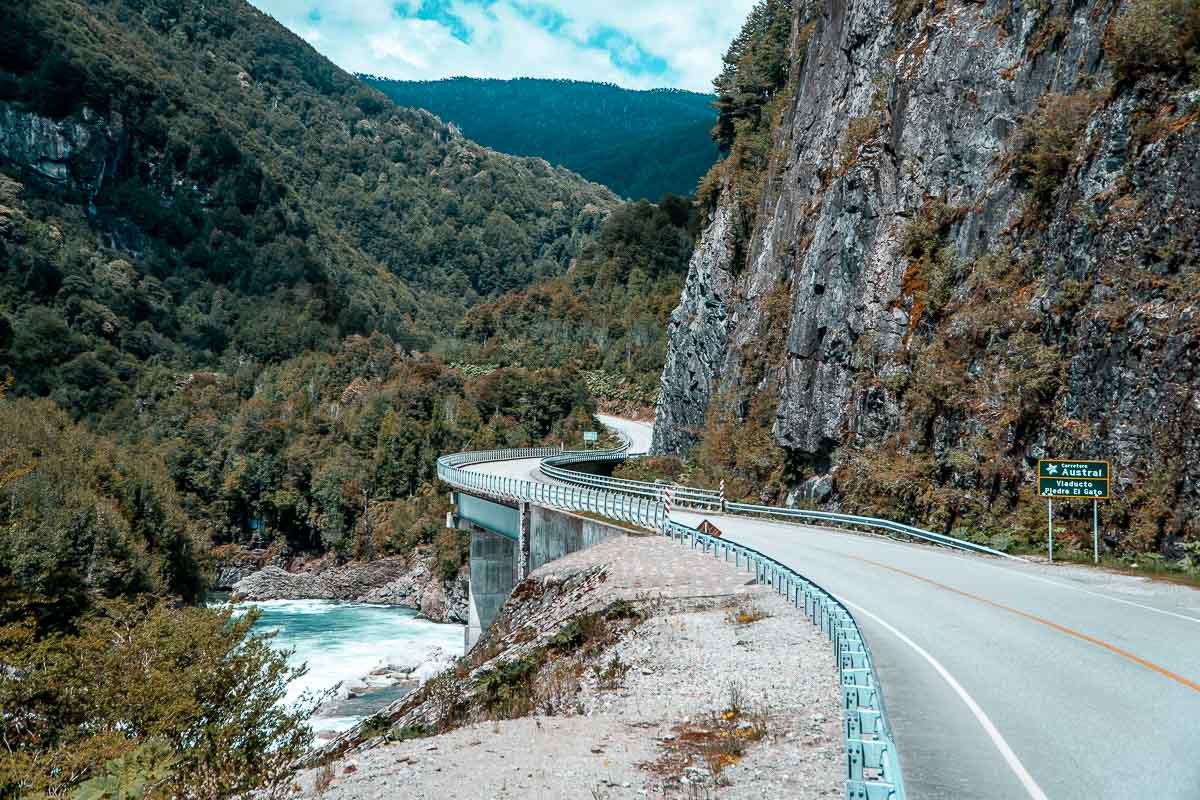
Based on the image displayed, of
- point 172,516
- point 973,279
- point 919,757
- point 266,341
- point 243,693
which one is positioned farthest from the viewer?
point 266,341

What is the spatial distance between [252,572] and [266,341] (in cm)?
8954

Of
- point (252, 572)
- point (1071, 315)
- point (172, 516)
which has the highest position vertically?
point (1071, 315)

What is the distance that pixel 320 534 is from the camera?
332 feet

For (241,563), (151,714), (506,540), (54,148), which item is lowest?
(241,563)

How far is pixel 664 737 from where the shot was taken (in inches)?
381

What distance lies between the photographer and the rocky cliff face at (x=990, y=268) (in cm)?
1816

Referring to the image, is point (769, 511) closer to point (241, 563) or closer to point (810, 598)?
point (810, 598)

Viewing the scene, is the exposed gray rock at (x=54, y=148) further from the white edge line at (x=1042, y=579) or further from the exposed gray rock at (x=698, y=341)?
the white edge line at (x=1042, y=579)

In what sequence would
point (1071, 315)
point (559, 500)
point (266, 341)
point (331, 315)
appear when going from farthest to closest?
point (331, 315) < point (266, 341) < point (559, 500) < point (1071, 315)

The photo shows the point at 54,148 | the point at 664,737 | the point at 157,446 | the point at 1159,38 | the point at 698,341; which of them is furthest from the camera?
the point at 54,148

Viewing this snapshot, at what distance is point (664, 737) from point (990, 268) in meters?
19.7

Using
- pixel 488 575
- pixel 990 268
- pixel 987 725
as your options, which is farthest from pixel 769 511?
pixel 987 725

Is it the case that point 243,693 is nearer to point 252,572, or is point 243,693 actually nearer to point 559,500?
point 559,500

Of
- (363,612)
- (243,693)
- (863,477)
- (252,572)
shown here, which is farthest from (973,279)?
(252,572)
